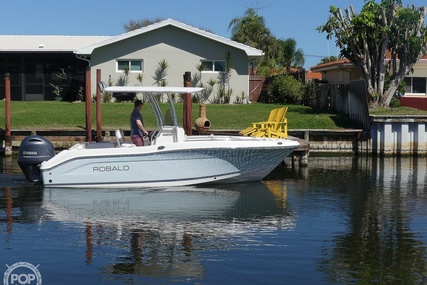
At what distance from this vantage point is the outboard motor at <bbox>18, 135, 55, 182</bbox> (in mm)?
18125

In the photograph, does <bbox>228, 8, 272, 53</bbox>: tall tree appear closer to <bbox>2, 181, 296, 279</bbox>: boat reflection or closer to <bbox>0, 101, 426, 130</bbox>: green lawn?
<bbox>0, 101, 426, 130</bbox>: green lawn

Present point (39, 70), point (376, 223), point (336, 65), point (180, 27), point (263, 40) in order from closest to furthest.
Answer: point (376, 223) → point (180, 27) → point (336, 65) → point (39, 70) → point (263, 40)

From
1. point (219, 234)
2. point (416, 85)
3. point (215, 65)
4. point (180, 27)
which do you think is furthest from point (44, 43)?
point (219, 234)

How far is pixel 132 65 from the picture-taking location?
40.7 m

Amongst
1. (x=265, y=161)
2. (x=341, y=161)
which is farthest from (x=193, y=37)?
(x=265, y=161)

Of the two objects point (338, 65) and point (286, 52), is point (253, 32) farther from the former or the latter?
point (338, 65)

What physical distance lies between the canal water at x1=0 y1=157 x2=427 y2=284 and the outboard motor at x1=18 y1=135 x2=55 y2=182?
0.42 meters

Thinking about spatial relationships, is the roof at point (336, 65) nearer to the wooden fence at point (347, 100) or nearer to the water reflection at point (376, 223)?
the wooden fence at point (347, 100)

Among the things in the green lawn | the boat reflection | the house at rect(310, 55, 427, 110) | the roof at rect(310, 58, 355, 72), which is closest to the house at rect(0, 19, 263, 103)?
the green lawn

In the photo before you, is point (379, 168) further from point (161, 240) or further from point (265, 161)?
point (161, 240)

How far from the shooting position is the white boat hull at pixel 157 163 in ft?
59.1

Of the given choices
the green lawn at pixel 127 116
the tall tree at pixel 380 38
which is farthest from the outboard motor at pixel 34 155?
the tall tree at pixel 380 38

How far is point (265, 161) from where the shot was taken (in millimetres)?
19344

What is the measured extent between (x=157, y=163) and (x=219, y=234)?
15.9 feet
